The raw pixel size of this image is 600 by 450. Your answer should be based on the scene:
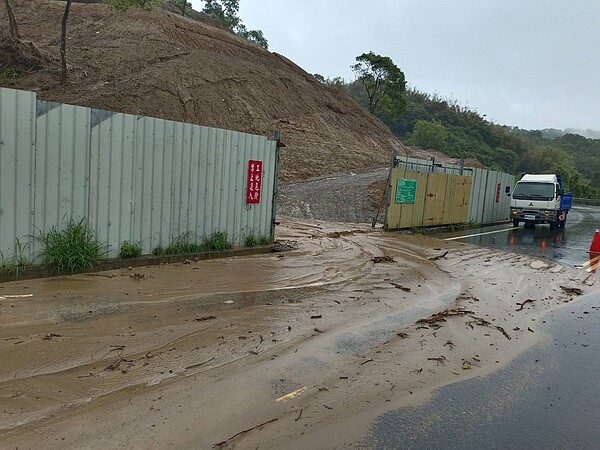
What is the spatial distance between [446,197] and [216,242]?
12473 mm

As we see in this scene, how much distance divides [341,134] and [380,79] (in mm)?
18914

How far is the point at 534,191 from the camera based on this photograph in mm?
22156

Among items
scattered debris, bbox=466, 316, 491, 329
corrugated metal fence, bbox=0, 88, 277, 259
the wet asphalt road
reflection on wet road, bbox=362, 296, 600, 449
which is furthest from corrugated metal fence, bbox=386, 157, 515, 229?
reflection on wet road, bbox=362, 296, 600, 449

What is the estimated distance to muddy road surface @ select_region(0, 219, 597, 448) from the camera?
136 inches

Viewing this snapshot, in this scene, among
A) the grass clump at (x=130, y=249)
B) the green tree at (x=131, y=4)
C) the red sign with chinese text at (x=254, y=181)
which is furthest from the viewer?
the green tree at (x=131, y=4)

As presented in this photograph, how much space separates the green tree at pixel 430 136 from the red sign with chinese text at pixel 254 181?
60715mm

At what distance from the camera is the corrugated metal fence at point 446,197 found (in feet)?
54.4

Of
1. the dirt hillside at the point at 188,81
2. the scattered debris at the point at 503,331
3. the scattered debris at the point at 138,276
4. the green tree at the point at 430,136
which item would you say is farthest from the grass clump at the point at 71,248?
the green tree at the point at 430,136

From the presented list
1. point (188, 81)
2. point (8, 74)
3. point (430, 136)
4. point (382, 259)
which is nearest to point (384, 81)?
point (430, 136)

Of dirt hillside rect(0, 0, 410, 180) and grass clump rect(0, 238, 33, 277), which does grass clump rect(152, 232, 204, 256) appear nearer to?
grass clump rect(0, 238, 33, 277)

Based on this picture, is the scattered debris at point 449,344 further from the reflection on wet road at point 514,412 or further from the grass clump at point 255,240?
the grass clump at point 255,240

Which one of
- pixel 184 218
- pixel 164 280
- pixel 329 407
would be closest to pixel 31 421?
pixel 329 407

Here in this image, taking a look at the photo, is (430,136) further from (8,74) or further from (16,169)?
(16,169)

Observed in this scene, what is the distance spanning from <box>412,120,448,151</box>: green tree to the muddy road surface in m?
60.9
